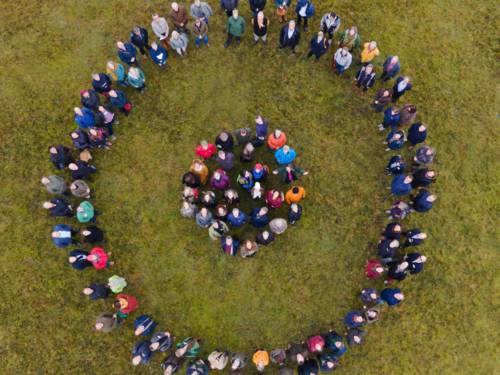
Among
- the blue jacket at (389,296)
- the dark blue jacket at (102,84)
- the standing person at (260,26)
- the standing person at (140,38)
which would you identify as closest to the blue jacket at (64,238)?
the dark blue jacket at (102,84)

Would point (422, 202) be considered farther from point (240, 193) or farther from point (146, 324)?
point (146, 324)

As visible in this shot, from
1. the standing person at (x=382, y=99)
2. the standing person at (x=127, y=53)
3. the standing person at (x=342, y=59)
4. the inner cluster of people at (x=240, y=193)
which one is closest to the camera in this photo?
the inner cluster of people at (x=240, y=193)

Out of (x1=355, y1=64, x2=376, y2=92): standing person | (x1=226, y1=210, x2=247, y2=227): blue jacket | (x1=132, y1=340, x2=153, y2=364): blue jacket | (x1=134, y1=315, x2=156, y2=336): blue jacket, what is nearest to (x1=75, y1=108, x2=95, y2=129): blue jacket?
(x1=226, y1=210, x2=247, y2=227): blue jacket

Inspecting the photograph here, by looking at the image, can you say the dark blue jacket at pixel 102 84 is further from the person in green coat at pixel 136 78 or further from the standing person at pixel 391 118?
the standing person at pixel 391 118

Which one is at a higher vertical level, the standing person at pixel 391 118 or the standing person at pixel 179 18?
the standing person at pixel 391 118

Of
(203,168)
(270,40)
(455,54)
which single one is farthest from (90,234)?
(455,54)

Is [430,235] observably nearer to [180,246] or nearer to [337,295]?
[337,295]

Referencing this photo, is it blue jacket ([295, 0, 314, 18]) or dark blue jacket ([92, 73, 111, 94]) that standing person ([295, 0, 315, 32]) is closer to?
blue jacket ([295, 0, 314, 18])

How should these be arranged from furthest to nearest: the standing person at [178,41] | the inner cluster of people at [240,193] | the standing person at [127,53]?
the standing person at [178,41] < the standing person at [127,53] < the inner cluster of people at [240,193]
